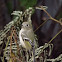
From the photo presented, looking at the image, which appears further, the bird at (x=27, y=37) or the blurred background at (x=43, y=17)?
the blurred background at (x=43, y=17)

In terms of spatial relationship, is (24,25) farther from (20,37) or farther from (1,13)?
(1,13)

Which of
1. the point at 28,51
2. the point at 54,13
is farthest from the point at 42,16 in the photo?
the point at 28,51

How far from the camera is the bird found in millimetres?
1314

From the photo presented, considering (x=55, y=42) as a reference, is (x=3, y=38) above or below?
above

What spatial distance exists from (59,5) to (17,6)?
406 millimetres

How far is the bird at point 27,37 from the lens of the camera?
4.31ft

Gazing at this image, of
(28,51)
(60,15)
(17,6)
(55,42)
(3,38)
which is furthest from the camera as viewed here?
(55,42)

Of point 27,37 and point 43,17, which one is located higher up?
point 43,17

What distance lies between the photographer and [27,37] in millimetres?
1345

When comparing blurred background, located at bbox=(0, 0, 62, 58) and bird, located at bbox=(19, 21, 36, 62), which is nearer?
bird, located at bbox=(19, 21, 36, 62)

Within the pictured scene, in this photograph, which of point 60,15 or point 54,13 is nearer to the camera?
point 60,15

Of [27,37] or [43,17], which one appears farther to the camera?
[43,17]

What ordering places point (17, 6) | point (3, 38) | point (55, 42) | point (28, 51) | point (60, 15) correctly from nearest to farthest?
point (3, 38), point (28, 51), point (60, 15), point (17, 6), point (55, 42)

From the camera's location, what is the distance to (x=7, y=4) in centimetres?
196
